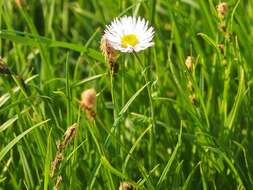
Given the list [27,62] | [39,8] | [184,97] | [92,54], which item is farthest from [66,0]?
[184,97]

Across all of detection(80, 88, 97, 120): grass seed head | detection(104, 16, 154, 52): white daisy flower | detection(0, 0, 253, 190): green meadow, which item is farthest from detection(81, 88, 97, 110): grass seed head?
detection(104, 16, 154, 52): white daisy flower

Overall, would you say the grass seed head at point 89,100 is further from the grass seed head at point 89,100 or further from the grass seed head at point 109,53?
the grass seed head at point 109,53

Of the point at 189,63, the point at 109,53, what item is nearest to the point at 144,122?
the point at 189,63

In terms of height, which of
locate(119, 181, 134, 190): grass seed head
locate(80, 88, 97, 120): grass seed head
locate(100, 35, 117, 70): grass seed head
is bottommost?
locate(119, 181, 134, 190): grass seed head

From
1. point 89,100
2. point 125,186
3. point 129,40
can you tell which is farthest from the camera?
point 129,40

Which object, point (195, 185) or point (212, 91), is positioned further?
point (212, 91)

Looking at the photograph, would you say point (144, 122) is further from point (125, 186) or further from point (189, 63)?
point (125, 186)

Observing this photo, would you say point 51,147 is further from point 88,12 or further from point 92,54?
point 88,12

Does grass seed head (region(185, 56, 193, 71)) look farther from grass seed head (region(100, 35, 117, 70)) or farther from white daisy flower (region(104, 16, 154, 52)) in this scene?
grass seed head (region(100, 35, 117, 70))
